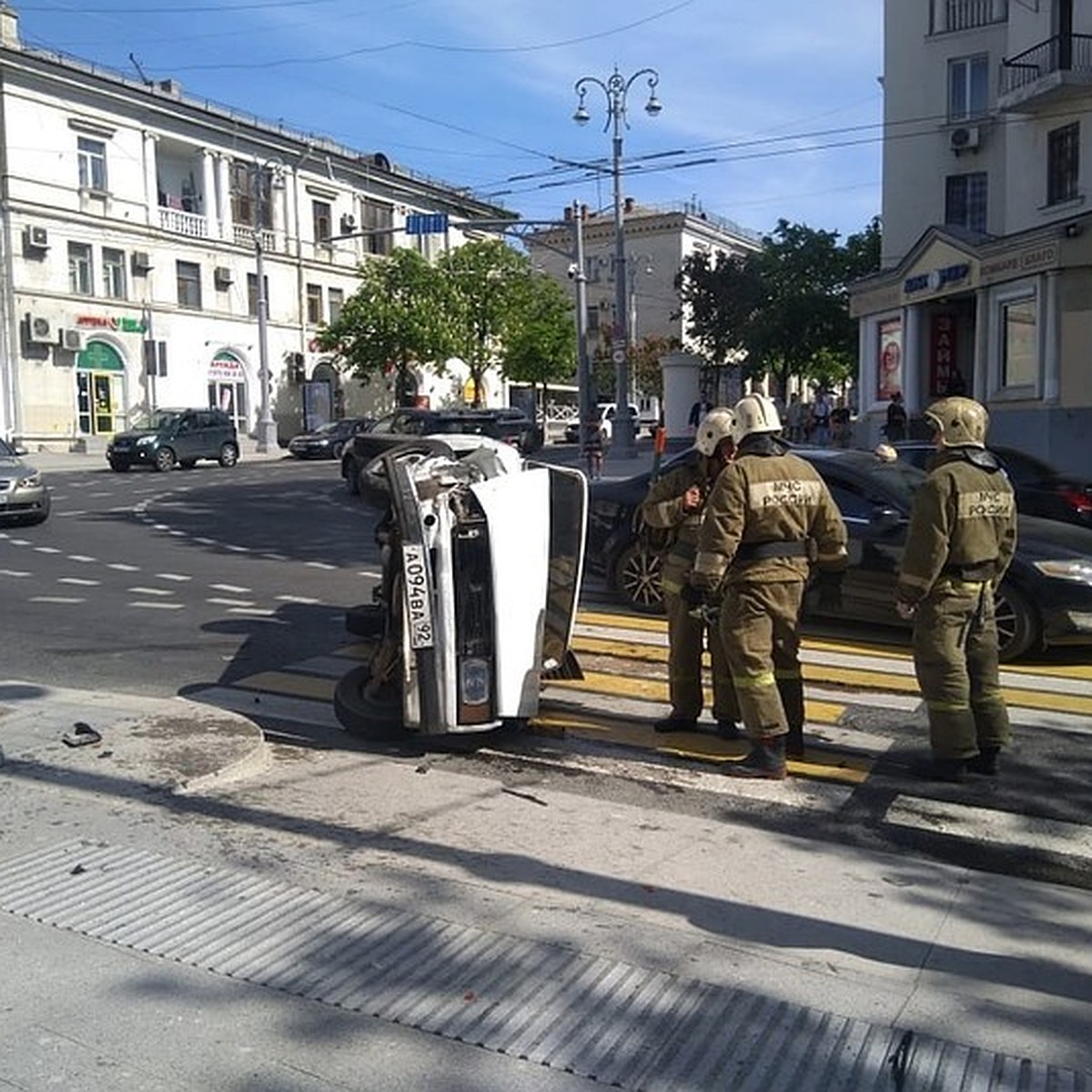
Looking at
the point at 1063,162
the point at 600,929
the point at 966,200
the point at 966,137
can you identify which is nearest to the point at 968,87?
the point at 966,137

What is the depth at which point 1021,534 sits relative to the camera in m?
8.25

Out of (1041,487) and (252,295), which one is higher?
(252,295)

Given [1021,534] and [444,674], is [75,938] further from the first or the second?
[1021,534]

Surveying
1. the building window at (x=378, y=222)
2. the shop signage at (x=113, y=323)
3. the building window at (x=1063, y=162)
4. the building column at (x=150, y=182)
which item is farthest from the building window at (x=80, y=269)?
the building window at (x=1063, y=162)

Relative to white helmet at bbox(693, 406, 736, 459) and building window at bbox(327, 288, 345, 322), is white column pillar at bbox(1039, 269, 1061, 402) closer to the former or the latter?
white helmet at bbox(693, 406, 736, 459)

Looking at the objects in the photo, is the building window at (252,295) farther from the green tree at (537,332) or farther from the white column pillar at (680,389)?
the white column pillar at (680,389)

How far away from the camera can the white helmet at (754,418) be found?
5641mm

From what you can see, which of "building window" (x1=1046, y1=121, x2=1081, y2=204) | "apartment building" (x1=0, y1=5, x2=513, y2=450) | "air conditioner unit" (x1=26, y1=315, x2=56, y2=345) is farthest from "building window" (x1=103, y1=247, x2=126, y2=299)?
"building window" (x1=1046, y1=121, x2=1081, y2=204)

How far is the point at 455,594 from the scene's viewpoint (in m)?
5.81

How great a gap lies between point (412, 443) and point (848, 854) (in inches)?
130

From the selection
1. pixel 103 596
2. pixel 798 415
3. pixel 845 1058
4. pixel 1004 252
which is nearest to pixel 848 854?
pixel 845 1058

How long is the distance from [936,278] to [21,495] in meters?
18.9

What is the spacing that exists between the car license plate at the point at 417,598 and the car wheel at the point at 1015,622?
13.7ft

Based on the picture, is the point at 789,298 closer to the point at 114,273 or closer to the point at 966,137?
the point at 966,137
